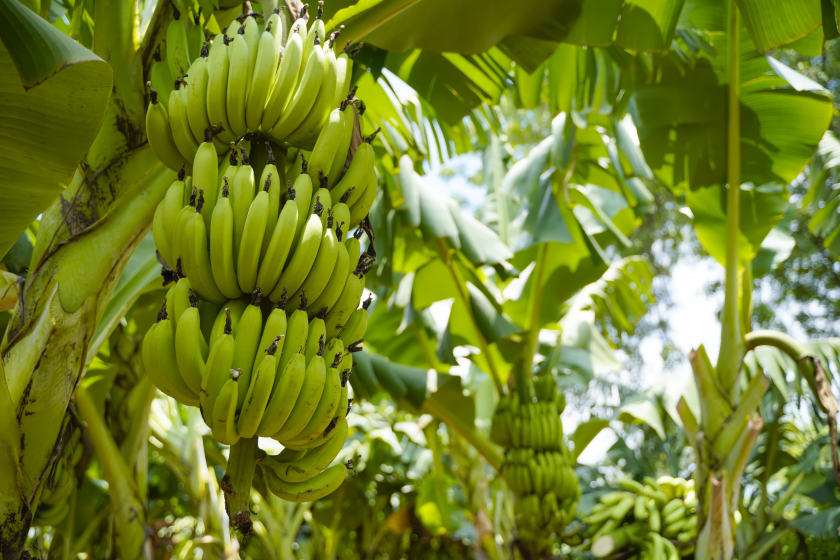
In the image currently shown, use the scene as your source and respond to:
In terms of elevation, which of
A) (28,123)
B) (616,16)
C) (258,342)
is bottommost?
(258,342)

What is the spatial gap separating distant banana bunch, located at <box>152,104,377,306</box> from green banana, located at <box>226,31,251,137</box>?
71 mm

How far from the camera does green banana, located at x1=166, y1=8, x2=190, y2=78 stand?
1.34 m

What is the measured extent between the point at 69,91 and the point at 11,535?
0.86 metres

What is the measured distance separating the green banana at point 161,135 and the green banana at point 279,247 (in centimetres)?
34

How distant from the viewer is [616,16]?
6.56ft

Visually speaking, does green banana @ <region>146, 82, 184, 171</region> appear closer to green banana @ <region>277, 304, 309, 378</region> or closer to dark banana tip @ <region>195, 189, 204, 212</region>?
dark banana tip @ <region>195, 189, 204, 212</region>

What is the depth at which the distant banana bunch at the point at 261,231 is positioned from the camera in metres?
1.03

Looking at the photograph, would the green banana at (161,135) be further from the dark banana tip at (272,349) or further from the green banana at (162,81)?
the dark banana tip at (272,349)

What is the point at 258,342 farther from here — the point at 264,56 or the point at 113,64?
the point at 113,64

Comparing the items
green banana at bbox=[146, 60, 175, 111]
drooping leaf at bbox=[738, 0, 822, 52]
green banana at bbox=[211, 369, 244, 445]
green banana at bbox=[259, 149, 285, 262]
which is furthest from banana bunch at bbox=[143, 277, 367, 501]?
drooping leaf at bbox=[738, 0, 822, 52]

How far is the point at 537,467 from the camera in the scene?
2883 millimetres

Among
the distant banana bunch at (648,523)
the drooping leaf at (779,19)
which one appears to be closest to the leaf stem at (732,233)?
the drooping leaf at (779,19)

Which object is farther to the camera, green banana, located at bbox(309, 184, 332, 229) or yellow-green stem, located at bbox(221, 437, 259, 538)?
green banana, located at bbox(309, 184, 332, 229)

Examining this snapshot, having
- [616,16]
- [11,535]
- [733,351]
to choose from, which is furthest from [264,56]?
[733,351]
